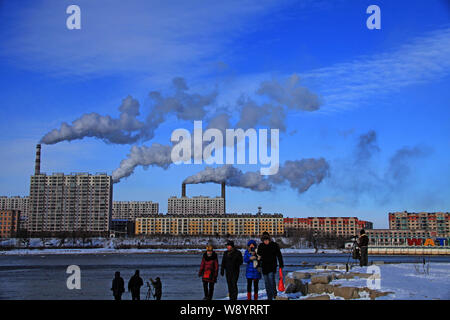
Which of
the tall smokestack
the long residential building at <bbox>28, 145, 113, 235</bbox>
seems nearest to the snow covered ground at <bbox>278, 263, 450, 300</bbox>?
the tall smokestack

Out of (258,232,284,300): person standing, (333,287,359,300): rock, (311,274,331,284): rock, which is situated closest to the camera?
(258,232,284,300): person standing

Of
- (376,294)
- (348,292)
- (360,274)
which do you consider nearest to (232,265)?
(348,292)

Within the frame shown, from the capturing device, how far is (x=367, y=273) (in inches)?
790

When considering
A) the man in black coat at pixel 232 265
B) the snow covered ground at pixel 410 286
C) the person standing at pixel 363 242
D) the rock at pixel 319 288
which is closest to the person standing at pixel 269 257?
the man in black coat at pixel 232 265

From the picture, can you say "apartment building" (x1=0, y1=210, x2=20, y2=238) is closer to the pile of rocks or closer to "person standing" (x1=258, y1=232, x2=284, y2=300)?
the pile of rocks

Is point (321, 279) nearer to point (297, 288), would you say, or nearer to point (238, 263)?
point (297, 288)

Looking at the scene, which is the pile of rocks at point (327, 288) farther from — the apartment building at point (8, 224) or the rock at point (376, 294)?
the apartment building at point (8, 224)

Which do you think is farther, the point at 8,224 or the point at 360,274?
the point at 8,224

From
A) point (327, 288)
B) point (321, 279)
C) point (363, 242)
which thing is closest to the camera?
point (327, 288)
